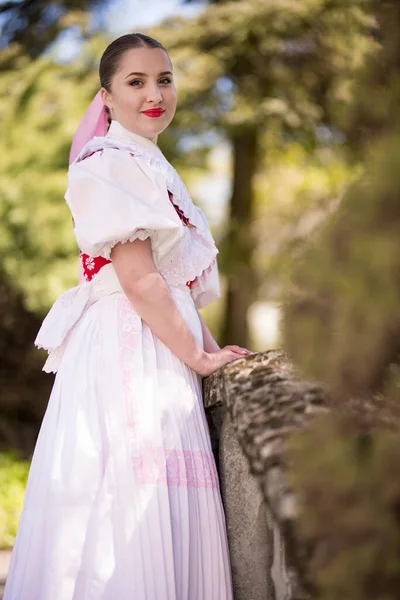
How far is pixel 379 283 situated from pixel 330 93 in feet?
24.4

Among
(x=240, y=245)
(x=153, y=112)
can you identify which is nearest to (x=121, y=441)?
(x=153, y=112)

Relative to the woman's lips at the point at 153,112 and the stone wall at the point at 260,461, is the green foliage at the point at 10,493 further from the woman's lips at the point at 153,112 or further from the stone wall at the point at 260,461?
the woman's lips at the point at 153,112

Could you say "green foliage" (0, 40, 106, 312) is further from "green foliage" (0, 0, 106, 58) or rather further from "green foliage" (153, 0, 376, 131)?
"green foliage" (153, 0, 376, 131)

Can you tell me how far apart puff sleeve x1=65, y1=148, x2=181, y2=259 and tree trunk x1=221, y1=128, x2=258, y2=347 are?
5573 millimetres

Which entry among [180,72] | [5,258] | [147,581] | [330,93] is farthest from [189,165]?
[147,581]

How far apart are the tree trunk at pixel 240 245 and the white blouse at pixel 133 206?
544cm

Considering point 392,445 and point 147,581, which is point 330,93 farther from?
point 392,445

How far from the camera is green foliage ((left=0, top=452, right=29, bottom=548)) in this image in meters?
4.47

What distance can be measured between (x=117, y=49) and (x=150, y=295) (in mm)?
772

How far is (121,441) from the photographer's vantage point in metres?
1.92

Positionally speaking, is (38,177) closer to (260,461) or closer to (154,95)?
Result: (154,95)

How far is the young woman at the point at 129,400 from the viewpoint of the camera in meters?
1.86

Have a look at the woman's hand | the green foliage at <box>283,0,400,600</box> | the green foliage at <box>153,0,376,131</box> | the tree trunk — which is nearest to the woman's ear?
the woman's hand

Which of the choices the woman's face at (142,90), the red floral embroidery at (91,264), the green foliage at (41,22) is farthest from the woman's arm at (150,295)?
the green foliage at (41,22)
